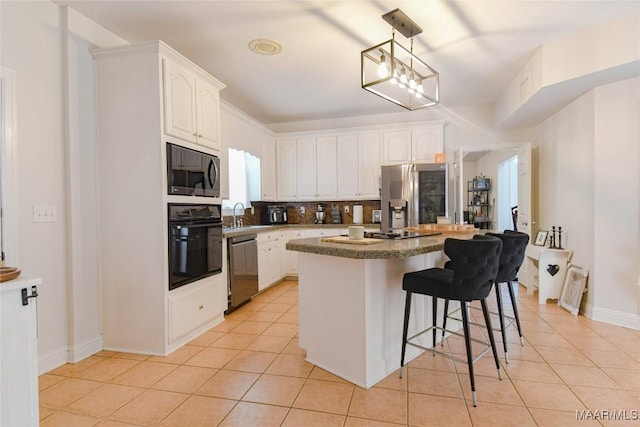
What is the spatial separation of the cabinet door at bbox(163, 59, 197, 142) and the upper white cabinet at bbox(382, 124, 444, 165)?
3.06 metres

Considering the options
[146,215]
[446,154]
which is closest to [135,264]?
[146,215]

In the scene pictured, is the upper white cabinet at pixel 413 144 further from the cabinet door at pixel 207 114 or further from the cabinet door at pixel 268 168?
the cabinet door at pixel 207 114

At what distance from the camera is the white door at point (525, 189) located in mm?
4480

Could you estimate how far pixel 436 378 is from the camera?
2.24 m

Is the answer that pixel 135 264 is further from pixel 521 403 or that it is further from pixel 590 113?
pixel 590 113

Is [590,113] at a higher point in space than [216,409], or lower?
higher

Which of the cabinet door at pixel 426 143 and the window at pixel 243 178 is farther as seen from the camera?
the cabinet door at pixel 426 143

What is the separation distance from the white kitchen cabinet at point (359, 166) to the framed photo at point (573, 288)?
258 cm

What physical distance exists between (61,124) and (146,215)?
2.94 ft

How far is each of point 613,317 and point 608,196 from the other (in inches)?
45.6

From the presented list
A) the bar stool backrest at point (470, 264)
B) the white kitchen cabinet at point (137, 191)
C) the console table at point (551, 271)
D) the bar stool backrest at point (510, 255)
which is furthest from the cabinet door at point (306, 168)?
the bar stool backrest at point (470, 264)

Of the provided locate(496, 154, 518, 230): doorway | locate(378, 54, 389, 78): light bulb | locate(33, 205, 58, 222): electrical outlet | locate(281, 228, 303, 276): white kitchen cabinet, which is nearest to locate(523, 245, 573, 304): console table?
locate(378, 54, 389, 78): light bulb

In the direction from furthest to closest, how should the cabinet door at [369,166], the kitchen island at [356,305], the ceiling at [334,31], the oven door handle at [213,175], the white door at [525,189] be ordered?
the cabinet door at [369,166] < the white door at [525,189] < the oven door handle at [213,175] < the ceiling at [334,31] < the kitchen island at [356,305]

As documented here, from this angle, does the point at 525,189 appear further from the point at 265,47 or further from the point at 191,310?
the point at 191,310
